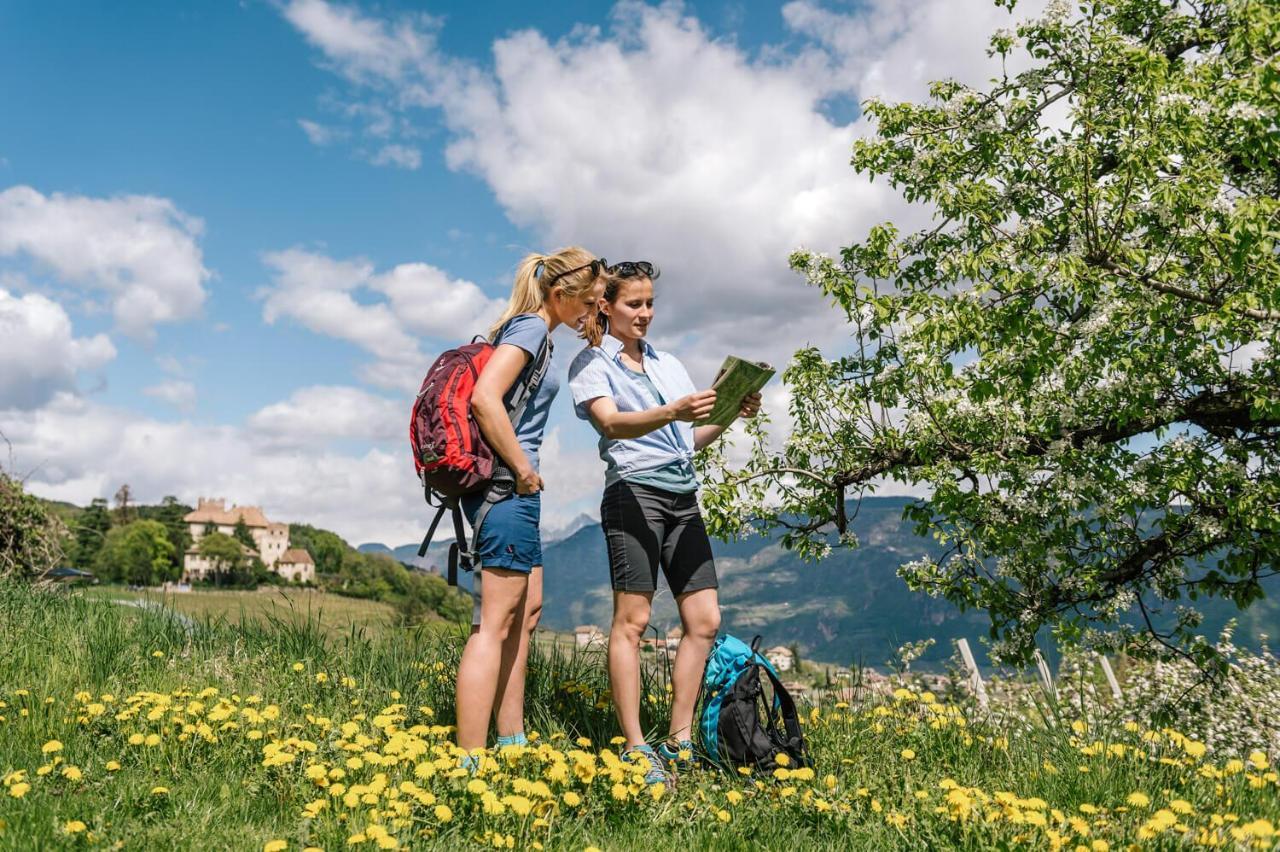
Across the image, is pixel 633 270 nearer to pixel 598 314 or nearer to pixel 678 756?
pixel 598 314

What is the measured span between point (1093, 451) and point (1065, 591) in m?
1.39

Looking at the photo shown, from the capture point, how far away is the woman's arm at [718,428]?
176 inches

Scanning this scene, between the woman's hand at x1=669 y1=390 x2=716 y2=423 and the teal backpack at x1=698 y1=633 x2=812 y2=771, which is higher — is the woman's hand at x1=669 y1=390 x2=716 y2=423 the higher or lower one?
the higher one

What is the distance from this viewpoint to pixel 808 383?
29.8ft

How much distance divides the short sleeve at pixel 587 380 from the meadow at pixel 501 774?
1.51m

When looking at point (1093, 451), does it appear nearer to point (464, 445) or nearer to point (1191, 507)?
point (1191, 507)

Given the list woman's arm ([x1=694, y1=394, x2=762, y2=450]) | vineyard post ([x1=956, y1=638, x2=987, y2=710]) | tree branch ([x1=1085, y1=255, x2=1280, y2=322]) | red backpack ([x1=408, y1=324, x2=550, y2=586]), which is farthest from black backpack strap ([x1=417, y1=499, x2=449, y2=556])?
tree branch ([x1=1085, y1=255, x2=1280, y2=322])

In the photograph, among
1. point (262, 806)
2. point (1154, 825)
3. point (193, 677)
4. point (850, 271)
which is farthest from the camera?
point (850, 271)

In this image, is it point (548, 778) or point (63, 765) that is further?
point (63, 765)

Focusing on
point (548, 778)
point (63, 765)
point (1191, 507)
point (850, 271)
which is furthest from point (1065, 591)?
point (63, 765)

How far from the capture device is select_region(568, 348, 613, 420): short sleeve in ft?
13.6

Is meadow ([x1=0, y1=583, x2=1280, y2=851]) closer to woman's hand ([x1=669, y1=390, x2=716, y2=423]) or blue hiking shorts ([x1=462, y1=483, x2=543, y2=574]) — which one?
blue hiking shorts ([x1=462, y1=483, x2=543, y2=574])

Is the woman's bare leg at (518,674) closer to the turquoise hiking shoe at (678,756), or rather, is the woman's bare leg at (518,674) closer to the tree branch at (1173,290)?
the turquoise hiking shoe at (678,756)

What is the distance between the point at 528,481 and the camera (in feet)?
12.8
